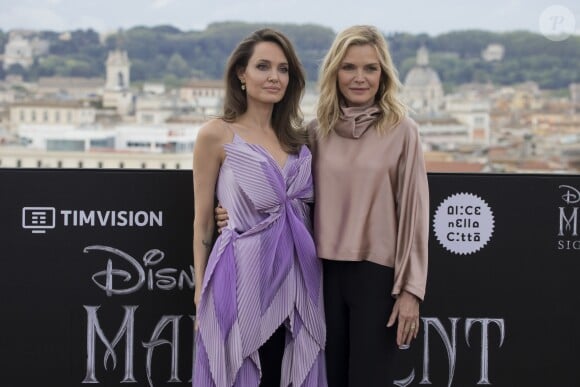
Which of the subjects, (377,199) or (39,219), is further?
(39,219)

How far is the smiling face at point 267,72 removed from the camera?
2.06 m

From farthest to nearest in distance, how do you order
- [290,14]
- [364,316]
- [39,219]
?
1. [290,14]
2. [39,219]
3. [364,316]

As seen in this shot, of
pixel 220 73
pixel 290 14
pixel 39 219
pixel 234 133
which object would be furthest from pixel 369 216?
pixel 290 14

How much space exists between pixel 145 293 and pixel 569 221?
3.55 ft

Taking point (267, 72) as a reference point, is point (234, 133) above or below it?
below

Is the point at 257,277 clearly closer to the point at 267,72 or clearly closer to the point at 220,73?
the point at 267,72

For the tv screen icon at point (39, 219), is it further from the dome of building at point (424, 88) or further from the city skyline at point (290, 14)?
the city skyline at point (290, 14)

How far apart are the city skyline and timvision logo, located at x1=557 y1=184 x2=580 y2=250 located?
68124mm

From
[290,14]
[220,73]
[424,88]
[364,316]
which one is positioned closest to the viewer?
[364,316]

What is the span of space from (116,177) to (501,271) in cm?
99

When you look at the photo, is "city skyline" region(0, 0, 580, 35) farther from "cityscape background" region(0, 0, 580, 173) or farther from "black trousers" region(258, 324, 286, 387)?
"black trousers" region(258, 324, 286, 387)

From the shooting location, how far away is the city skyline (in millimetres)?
71125

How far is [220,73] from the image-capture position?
61875 mm

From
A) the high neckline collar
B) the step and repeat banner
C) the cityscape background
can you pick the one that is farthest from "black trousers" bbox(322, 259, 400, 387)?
the cityscape background
